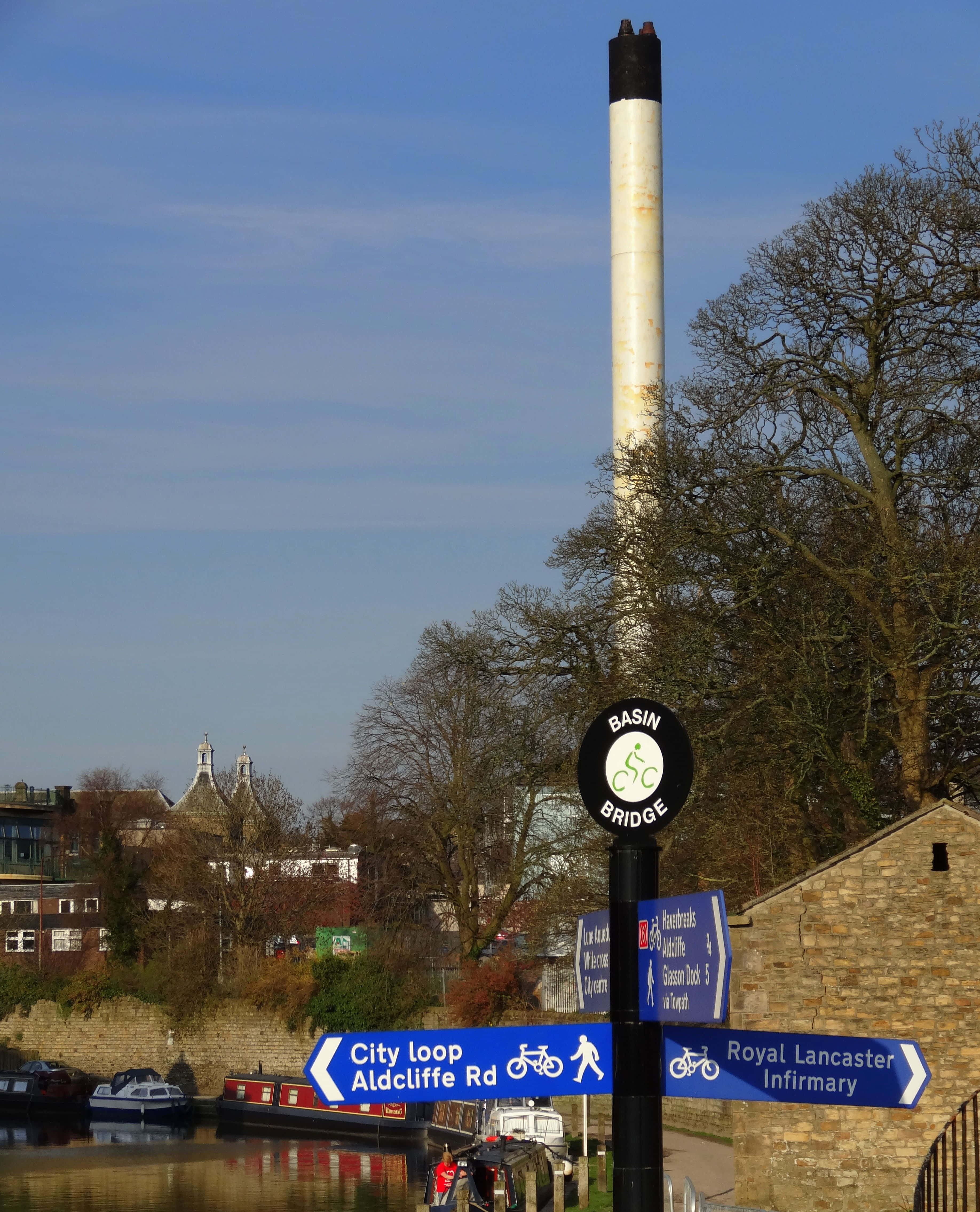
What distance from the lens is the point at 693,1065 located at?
5.12 m

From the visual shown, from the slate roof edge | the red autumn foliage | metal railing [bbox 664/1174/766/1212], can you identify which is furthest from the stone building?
the red autumn foliage

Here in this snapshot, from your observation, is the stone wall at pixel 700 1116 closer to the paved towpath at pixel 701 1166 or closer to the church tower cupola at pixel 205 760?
the paved towpath at pixel 701 1166

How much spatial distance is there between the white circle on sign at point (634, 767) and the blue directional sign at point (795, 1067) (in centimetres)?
77

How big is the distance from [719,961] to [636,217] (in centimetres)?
4935

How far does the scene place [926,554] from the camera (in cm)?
2808

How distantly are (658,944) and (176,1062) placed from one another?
58.6 metres

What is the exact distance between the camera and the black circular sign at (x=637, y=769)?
5039 millimetres

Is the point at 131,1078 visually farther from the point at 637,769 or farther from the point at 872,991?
the point at 637,769

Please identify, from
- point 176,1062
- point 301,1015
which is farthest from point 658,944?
point 176,1062

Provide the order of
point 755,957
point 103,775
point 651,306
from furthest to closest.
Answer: point 103,775 < point 651,306 < point 755,957

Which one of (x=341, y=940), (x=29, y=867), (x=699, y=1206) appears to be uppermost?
(x=29, y=867)

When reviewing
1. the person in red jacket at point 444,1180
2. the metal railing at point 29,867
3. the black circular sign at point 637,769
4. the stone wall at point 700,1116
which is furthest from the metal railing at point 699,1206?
the metal railing at point 29,867

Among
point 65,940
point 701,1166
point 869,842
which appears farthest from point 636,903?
point 65,940

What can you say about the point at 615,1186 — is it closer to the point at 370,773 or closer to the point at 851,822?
the point at 851,822
